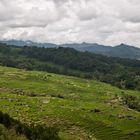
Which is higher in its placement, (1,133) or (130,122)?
(1,133)

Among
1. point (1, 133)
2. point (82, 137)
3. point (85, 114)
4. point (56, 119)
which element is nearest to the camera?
point (1, 133)

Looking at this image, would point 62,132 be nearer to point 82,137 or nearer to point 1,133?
point 82,137

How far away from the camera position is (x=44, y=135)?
103 meters

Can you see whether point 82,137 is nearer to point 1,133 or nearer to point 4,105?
point 4,105

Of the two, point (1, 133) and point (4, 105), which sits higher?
point (1, 133)

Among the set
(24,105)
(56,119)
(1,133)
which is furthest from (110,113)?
(1,133)

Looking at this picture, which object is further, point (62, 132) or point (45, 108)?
point (45, 108)

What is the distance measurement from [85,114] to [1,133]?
121098 millimetres

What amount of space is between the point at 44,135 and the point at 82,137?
42.1 metres

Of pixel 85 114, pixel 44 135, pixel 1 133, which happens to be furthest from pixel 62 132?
pixel 1 133

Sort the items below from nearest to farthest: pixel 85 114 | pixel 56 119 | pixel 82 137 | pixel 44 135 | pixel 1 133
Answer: pixel 1 133 → pixel 44 135 → pixel 82 137 → pixel 56 119 → pixel 85 114

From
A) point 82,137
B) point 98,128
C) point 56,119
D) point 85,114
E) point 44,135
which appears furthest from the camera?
point 85,114

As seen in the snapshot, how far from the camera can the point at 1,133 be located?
66750 millimetres

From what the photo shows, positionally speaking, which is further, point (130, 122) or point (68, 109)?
point (68, 109)
